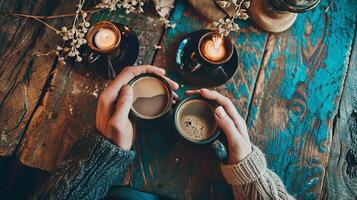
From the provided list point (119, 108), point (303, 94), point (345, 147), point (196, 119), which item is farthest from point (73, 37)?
point (345, 147)

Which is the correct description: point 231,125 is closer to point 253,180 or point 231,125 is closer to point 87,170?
point 253,180

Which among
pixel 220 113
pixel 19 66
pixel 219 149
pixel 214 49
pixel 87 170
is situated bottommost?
pixel 87 170

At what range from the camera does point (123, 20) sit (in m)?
1.56

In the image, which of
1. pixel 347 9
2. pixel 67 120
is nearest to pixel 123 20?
pixel 67 120

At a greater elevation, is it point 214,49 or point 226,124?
point 214,49

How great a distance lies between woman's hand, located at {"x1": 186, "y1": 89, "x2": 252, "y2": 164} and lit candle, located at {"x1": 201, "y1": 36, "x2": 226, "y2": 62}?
14cm

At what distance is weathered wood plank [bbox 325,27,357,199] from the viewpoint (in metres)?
1.51

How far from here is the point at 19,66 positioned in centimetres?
152

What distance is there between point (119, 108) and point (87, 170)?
281 millimetres

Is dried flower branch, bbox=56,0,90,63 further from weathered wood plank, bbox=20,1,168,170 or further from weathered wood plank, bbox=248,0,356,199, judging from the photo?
weathered wood plank, bbox=248,0,356,199

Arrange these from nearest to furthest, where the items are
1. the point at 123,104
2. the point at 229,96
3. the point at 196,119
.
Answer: the point at 123,104 → the point at 196,119 → the point at 229,96

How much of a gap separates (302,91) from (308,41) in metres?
0.24

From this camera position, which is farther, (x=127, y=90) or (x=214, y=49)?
(x=214, y=49)

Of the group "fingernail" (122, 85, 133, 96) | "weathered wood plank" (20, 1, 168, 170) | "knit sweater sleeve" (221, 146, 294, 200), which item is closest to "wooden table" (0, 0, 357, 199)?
"weathered wood plank" (20, 1, 168, 170)
